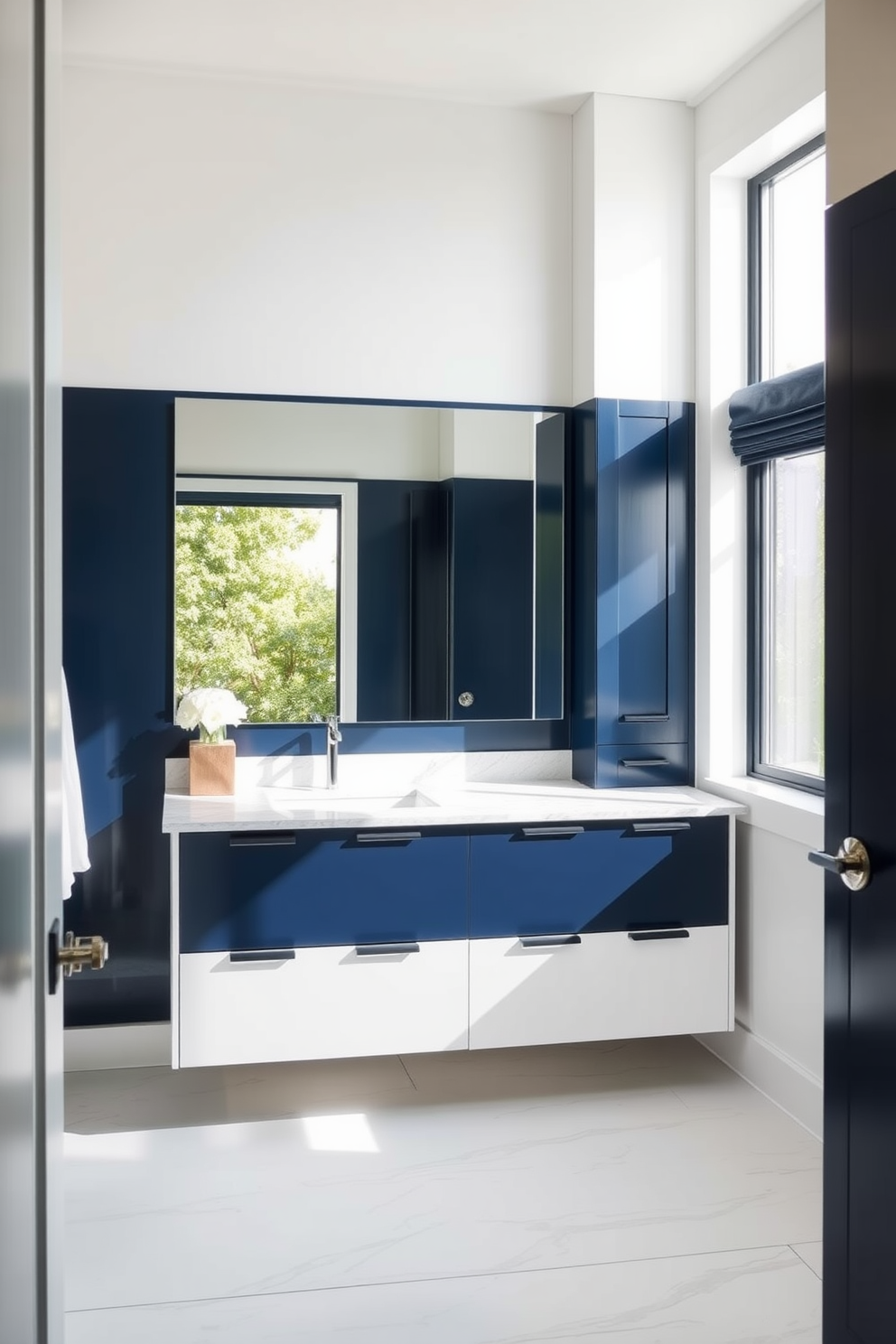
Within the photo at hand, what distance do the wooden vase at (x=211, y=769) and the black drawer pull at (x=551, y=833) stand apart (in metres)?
0.88

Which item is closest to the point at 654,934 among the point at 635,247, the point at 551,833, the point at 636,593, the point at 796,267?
the point at 551,833

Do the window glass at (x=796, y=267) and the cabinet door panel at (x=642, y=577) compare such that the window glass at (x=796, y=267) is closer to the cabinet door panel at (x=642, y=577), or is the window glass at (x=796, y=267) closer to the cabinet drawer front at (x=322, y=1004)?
the cabinet door panel at (x=642, y=577)

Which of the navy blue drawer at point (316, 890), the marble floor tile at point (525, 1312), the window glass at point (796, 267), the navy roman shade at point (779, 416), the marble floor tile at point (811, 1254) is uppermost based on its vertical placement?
the window glass at point (796, 267)

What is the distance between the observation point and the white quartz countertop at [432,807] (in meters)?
3.02

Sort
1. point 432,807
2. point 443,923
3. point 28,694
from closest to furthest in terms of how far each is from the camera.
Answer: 1. point 28,694
2. point 443,923
3. point 432,807

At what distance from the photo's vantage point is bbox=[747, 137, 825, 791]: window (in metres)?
3.20

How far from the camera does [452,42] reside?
3174mm

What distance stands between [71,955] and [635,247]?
294cm

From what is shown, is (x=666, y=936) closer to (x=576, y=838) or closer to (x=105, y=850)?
(x=576, y=838)

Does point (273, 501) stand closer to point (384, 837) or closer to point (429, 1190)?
point (384, 837)

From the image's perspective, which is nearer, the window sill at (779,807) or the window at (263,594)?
the window sill at (779,807)

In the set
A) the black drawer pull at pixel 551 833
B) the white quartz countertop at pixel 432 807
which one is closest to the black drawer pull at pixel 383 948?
the white quartz countertop at pixel 432 807

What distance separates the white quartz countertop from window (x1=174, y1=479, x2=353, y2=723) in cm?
31

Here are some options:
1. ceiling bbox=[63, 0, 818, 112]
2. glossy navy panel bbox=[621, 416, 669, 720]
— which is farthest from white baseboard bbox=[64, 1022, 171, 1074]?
ceiling bbox=[63, 0, 818, 112]
